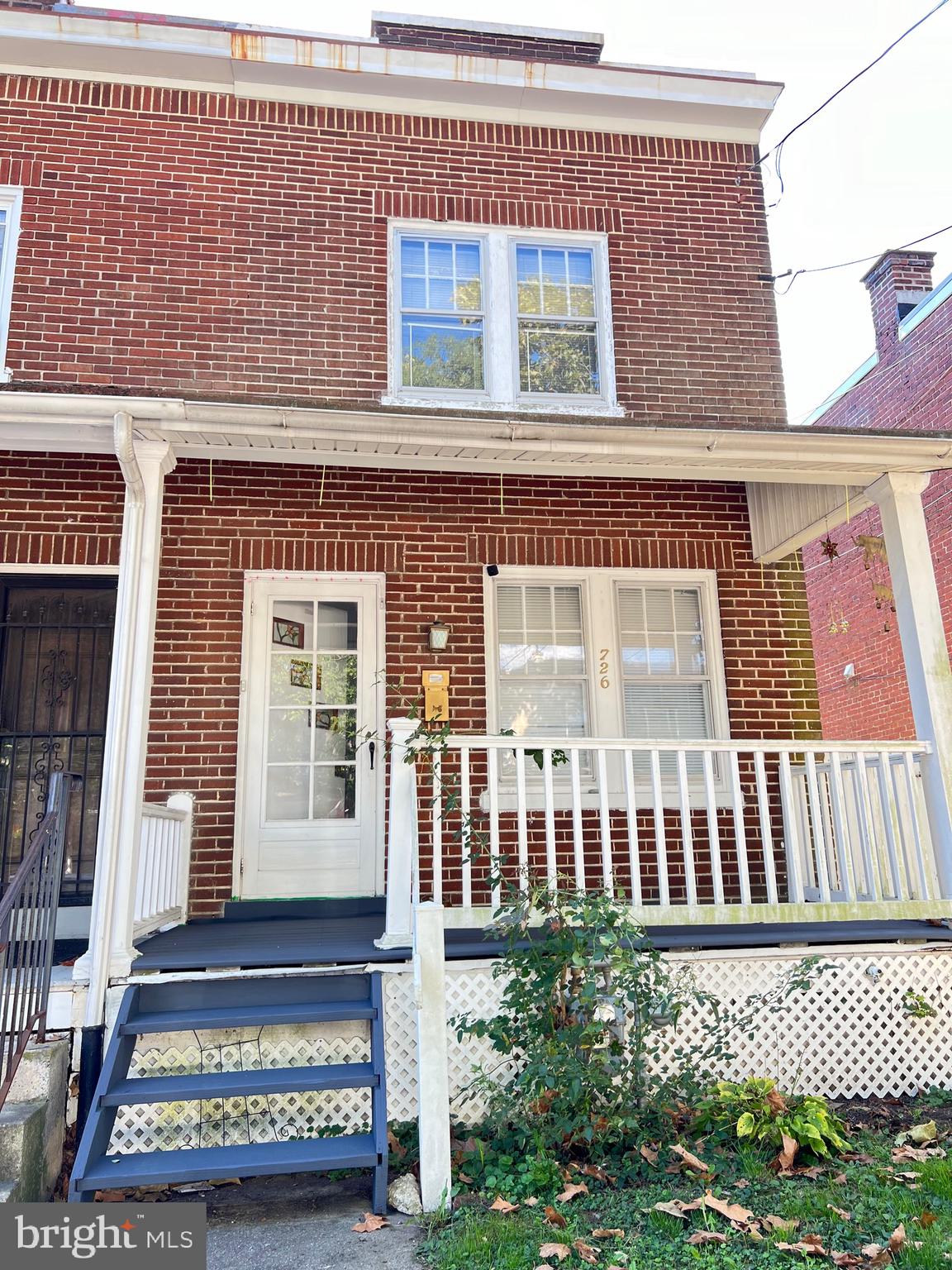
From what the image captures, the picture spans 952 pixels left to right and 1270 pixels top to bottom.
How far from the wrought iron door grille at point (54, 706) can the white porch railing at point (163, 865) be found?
687 millimetres

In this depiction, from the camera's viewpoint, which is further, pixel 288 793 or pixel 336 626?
pixel 336 626

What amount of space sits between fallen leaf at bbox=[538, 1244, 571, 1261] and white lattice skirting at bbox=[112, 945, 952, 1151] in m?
1.22

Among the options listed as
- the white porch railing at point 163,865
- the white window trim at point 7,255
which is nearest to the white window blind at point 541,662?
the white porch railing at point 163,865

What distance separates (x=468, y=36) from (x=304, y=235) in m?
2.45

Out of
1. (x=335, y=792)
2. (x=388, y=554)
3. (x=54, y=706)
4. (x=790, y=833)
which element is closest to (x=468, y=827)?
(x=335, y=792)

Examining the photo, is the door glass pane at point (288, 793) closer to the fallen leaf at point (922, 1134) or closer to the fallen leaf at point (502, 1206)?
the fallen leaf at point (502, 1206)

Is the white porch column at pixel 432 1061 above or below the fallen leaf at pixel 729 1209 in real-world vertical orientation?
above

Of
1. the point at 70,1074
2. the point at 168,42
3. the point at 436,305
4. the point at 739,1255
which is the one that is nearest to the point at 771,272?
the point at 436,305

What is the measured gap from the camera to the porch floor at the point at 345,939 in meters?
4.45

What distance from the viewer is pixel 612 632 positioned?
6.72 metres

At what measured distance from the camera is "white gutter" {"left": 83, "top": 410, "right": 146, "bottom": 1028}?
426 centimetres

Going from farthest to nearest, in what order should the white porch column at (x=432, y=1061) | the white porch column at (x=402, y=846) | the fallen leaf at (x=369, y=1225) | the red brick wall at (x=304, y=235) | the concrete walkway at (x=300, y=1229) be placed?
the red brick wall at (x=304, y=235) < the white porch column at (x=402, y=846) < the white porch column at (x=432, y=1061) < the fallen leaf at (x=369, y=1225) < the concrete walkway at (x=300, y=1229)

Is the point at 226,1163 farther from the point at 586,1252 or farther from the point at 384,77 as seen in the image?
the point at 384,77

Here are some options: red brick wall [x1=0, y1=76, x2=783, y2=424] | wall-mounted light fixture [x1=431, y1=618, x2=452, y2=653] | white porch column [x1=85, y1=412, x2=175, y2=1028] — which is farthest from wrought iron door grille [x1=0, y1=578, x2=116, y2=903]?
wall-mounted light fixture [x1=431, y1=618, x2=452, y2=653]
